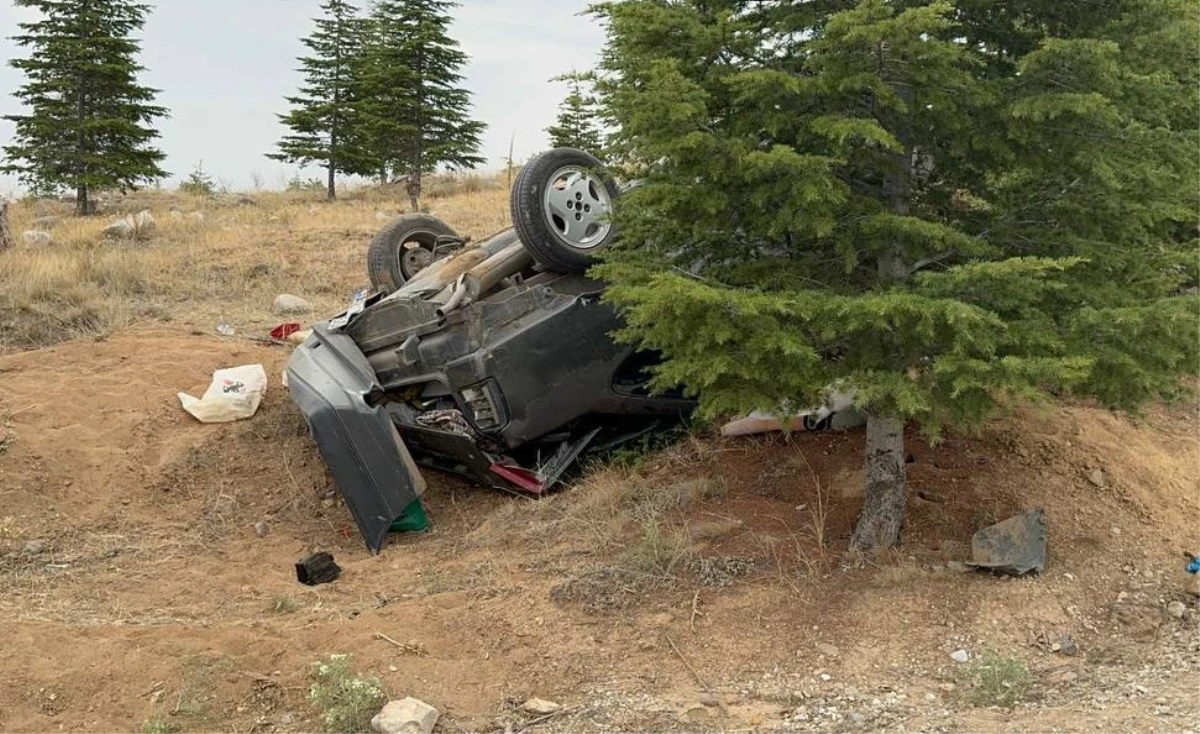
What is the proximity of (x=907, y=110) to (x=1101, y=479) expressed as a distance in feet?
9.54

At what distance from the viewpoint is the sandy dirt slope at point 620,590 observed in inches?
144

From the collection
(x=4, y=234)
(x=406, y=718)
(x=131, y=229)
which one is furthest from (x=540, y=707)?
(x=131, y=229)

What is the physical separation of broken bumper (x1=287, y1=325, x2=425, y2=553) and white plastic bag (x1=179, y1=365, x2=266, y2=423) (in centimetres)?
172

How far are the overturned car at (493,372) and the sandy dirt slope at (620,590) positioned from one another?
1.49 feet

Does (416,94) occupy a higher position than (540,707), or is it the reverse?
(416,94)

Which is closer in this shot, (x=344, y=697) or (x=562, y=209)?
(x=344, y=697)

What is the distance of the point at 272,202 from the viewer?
76.8ft

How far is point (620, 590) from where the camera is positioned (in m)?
4.59

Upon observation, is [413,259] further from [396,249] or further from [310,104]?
[310,104]

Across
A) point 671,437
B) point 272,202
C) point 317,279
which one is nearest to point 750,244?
point 671,437

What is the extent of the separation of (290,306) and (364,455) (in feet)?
19.2

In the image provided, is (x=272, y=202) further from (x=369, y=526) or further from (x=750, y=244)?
(x=750, y=244)

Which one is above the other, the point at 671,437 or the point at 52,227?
the point at 52,227

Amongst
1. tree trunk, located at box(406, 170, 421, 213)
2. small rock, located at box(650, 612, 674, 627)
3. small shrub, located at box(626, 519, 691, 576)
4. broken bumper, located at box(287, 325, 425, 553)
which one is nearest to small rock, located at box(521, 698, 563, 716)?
small rock, located at box(650, 612, 674, 627)
